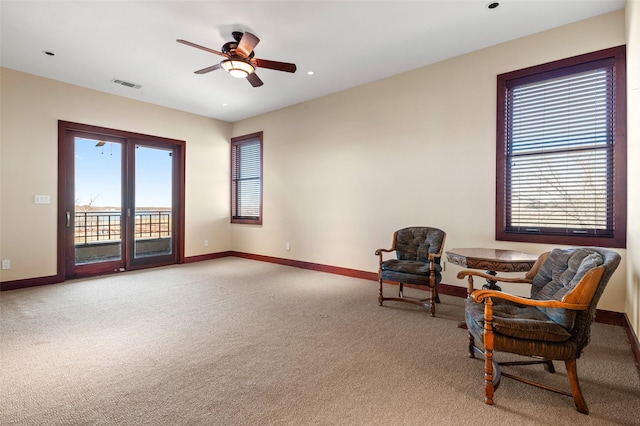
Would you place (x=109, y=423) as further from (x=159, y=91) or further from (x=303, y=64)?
(x=159, y=91)

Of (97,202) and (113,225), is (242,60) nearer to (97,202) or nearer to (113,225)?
(97,202)

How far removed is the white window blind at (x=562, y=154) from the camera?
3.23 meters

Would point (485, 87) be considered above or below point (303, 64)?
below

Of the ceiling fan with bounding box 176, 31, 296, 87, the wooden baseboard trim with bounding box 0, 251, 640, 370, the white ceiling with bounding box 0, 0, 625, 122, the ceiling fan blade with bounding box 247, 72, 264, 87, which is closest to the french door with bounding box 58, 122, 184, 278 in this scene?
the wooden baseboard trim with bounding box 0, 251, 640, 370

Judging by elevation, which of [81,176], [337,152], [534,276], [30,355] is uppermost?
[337,152]

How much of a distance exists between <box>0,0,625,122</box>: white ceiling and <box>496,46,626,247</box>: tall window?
1.88ft

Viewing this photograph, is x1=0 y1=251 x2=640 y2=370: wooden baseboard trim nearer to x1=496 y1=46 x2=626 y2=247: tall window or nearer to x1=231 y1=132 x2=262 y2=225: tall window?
x1=496 y1=46 x2=626 y2=247: tall window

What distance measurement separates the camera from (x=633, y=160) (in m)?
2.68

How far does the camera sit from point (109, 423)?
1682 millimetres

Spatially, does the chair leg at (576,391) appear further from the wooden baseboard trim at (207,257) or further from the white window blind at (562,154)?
the wooden baseboard trim at (207,257)

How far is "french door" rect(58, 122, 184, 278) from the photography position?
5.12 meters

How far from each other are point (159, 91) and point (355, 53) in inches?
138

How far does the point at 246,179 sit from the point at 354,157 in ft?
9.79

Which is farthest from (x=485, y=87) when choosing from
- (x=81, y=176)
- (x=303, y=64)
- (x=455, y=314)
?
(x=81, y=176)
